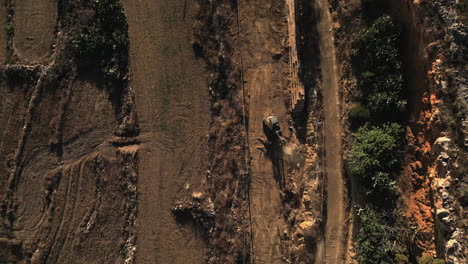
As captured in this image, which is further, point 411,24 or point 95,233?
point 95,233

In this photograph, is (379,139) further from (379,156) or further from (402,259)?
(402,259)

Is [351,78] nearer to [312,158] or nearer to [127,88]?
[312,158]

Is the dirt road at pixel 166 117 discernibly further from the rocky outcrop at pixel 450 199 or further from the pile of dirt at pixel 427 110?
the rocky outcrop at pixel 450 199

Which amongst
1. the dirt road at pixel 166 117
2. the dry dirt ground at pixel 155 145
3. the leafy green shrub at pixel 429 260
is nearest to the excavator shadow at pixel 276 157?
the dry dirt ground at pixel 155 145

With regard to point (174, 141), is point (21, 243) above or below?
below

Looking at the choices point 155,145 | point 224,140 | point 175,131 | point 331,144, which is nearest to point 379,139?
point 331,144

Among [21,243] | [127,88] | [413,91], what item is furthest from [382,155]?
[21,243]
